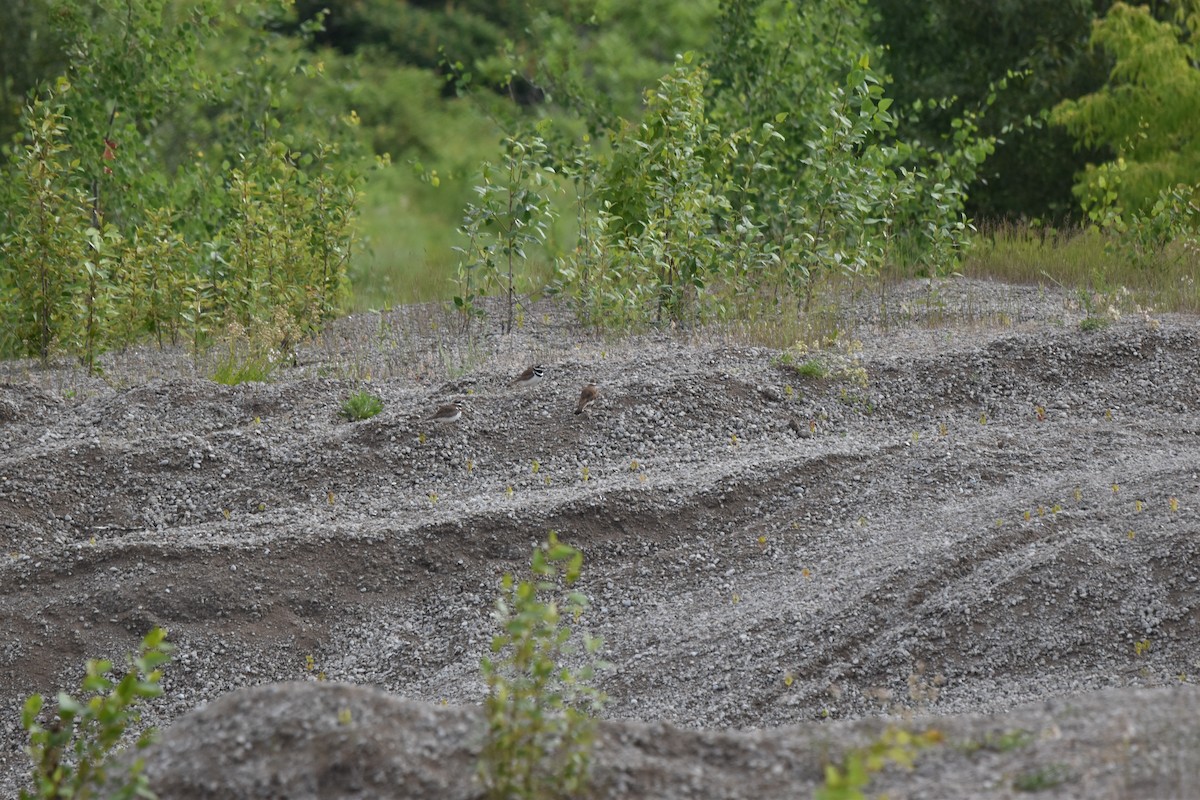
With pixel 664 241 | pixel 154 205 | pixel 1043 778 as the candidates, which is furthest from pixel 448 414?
pixel 154 205

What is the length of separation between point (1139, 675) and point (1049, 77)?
8.71 m

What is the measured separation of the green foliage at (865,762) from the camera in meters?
2.14

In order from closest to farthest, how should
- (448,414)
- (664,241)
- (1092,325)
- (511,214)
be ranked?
Result: (448,414) < (1092,325) < (664,241) < (511,214)

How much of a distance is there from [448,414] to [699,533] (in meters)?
1.36

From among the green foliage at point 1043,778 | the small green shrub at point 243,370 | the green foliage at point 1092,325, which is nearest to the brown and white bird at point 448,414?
the small green shrub at point 243,370

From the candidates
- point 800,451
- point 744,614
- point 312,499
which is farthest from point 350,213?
point 744,614

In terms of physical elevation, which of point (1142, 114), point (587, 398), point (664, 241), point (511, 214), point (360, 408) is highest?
point (1142, 114)

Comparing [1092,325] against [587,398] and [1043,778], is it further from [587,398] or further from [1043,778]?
[1043,778]

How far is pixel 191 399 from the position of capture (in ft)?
21.5

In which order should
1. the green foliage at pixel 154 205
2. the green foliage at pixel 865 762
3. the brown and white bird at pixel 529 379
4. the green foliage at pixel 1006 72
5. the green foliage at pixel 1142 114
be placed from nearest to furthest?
the green foliage at pixel 865 762
the brown and white bird at pixel 529 379
the green foliage at pixel 154 205
the green foliage at pixel 1142 114
the green foliage at pixel 1006 72

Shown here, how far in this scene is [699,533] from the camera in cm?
517

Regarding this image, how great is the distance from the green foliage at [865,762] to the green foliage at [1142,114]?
7.04 metres

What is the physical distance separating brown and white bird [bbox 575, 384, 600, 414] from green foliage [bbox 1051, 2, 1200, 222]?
14.6 feet

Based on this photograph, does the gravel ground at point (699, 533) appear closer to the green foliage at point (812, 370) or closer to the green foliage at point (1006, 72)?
the green foliage at point (812, 370)
